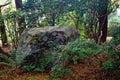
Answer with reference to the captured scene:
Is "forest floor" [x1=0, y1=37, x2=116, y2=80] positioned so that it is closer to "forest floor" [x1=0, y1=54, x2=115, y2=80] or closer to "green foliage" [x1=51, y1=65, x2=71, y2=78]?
"forest floor" [x1=0, y1=54, x2=115, y2=80]

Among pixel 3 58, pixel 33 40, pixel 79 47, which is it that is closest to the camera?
pixel 79 47

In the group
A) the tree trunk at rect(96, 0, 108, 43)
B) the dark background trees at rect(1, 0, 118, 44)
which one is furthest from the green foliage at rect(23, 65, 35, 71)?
the tree trunk at rect(96, 0, 108, 43)

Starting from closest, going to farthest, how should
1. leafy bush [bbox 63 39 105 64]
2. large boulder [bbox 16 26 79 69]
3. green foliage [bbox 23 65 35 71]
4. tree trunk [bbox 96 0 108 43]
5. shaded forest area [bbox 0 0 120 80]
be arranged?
1. leafy bush [bbox 63 39 105 64]
2. shaded forest area [bbox 0 0 120 80]
3. green foliage [bbox 23 65 35 71]
4. large boulder [bbox 16 26 79 69]
5. tree trunk [bbox 96 0 108 43]

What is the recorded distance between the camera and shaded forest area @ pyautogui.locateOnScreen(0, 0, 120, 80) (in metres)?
5.27

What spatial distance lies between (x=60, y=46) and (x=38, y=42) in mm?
897

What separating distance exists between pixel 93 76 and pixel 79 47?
743 mm

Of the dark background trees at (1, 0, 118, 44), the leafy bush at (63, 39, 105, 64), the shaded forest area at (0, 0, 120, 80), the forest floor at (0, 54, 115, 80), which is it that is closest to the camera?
the leafy bush at (63, 39, 105, 64)

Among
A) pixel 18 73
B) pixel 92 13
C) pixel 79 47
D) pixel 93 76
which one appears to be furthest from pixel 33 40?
pixel 92 13

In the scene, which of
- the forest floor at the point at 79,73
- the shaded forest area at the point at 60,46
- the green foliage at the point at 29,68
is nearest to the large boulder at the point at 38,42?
the shaded forest area at the point at 60,46

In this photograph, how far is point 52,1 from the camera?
27.0ft

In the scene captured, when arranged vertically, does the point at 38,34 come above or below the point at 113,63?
above

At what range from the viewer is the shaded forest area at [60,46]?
527 cm

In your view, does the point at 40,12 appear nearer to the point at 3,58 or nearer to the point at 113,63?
the point at 3,58

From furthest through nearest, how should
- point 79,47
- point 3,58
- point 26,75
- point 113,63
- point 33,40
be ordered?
point 3,58, point 33,40, point 26,75, point 79,47, point 113,63
